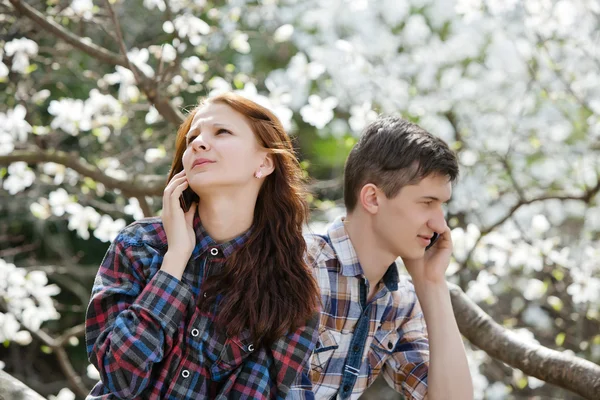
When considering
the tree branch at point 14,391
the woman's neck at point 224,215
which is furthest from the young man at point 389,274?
the tree branch at point 14,391

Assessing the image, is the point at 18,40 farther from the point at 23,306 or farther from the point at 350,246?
the point at 350,246

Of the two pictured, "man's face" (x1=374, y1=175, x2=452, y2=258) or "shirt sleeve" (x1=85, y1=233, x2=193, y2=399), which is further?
"man's face" (x1=374, y1=175, x2=452, y2=258)

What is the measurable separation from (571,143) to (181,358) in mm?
4201

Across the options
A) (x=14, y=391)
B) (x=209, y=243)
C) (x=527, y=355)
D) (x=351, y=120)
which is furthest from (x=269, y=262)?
(x=351, y=120)

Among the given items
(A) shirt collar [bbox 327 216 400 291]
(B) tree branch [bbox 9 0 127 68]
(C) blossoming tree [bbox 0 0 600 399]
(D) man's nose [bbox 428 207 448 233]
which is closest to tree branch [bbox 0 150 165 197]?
(C) blossoming tree [bbox 0 0 600 399]

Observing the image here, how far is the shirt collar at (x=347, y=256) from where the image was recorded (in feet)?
7.20

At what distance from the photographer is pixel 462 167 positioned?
4613 millimetres

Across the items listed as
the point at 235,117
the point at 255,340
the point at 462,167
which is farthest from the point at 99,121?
the point at 462,167

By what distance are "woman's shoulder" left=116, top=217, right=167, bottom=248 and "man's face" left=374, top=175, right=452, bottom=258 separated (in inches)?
25.3

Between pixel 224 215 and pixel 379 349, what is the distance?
0.66 meters

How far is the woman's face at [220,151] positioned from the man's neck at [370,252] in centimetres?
38

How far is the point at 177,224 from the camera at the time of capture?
6.13 feet

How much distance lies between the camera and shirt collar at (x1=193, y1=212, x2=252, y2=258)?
194cm

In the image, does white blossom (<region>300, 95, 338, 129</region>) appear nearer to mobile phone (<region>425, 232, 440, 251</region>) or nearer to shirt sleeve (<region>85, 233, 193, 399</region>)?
mobile phone (<region>425, 232, 440, 251</region>)
